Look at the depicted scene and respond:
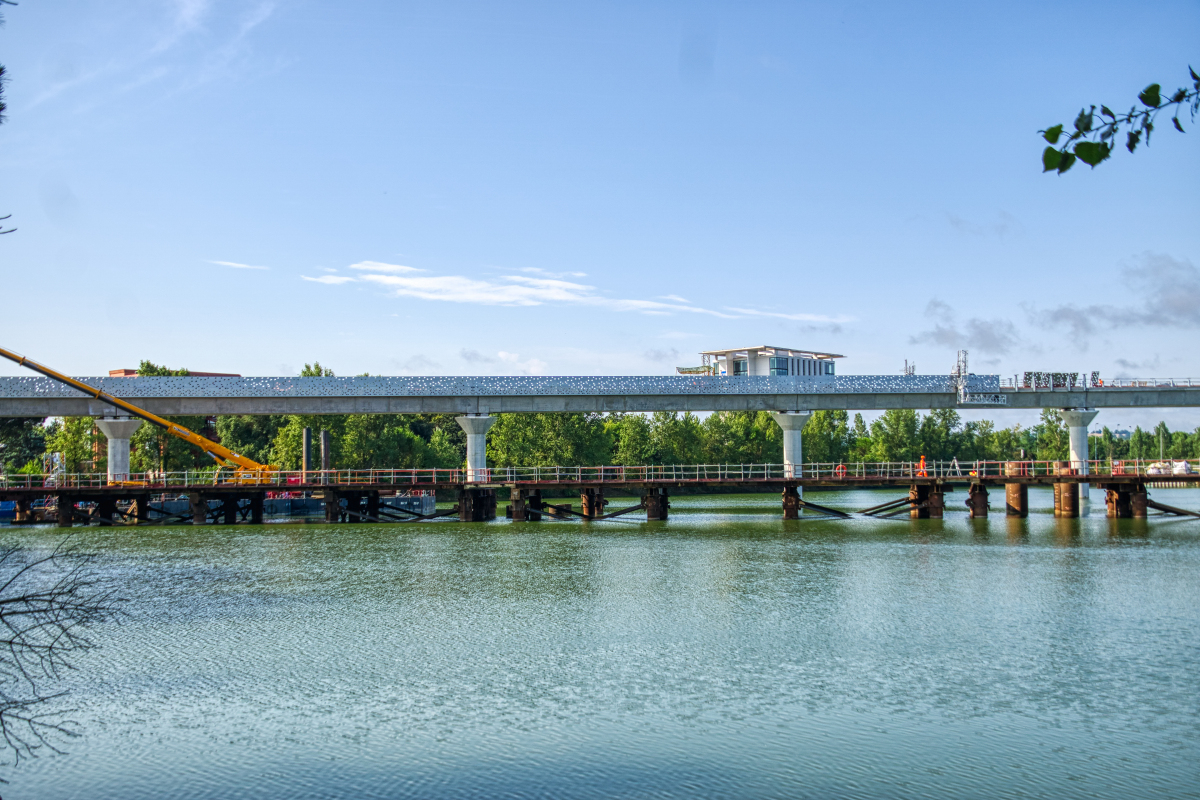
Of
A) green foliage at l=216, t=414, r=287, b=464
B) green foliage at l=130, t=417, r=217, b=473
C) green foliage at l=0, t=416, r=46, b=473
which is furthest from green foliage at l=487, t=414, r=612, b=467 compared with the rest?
green foliage at l=0, t=416, r=46, b=473

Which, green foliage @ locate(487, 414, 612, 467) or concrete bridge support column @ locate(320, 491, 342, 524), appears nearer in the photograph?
concrete bridge support column @ locate(320, 491, 342, 524)

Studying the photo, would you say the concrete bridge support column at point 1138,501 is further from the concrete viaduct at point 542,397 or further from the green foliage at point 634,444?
the green foliage at point 634,444

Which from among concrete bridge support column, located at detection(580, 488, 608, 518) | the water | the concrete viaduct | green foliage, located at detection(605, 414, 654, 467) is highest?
the concrete viaduct

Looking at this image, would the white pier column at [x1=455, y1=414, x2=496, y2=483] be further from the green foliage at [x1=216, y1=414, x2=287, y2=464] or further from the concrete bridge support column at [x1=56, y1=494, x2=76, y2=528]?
the green foliage at [x1=216, y1=414, x2=287, y2=464]

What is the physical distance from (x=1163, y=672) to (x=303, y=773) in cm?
1604

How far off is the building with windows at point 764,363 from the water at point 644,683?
133 feet

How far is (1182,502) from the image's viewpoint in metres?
83.2

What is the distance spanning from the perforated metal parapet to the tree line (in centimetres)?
1013

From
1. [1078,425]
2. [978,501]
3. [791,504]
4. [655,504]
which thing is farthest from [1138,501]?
[655,504]

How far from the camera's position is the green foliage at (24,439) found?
8812 centimetres

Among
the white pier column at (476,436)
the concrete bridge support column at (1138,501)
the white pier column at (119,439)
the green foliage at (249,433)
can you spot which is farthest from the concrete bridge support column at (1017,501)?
the green foliage at (249,433)

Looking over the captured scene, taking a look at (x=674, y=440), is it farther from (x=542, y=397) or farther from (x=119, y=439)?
(x=119, y=439)

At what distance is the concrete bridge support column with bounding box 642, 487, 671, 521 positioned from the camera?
201 ft

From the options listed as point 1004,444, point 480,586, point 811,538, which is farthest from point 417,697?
point 1004,444
